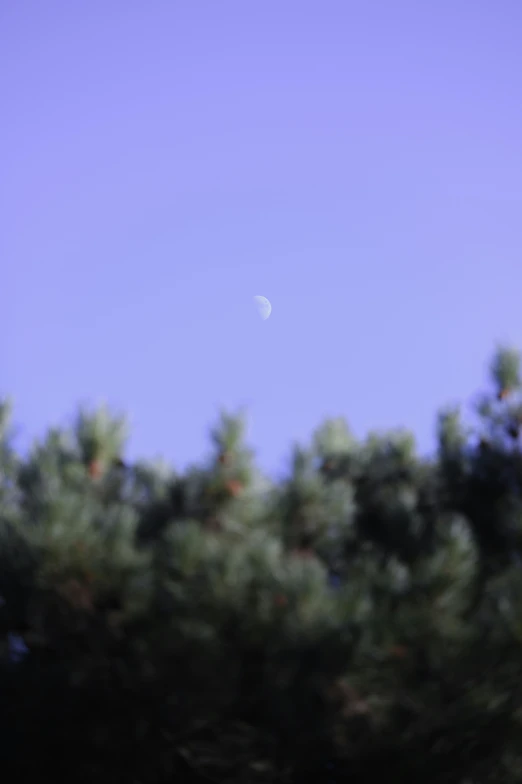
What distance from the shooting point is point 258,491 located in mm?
4758

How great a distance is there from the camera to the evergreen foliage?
4.19m

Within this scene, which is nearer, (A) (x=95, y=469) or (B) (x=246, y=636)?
(B) (x=246, y=636)

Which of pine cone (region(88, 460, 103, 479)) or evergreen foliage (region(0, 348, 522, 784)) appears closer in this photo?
evergreen foliage (region(0, 348, 522, 784))

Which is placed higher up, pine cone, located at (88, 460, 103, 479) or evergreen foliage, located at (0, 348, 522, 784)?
pine cone, located at (88, 460, 103, 479)

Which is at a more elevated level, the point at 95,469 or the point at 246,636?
the point at 95,469

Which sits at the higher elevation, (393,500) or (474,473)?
(474,473)

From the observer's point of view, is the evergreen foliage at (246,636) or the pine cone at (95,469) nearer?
the evergreen foliage at (246,636)

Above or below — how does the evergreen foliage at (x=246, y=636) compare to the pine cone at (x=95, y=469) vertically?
below

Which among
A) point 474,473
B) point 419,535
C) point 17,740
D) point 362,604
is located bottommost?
point 17,740

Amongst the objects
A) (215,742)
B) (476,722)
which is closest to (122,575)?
(215,742)

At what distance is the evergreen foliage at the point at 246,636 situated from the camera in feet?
13.7

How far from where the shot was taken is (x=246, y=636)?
4.30 m

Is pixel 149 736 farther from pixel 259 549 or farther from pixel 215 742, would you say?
pixel 259 549

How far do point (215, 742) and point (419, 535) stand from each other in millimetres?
1540
